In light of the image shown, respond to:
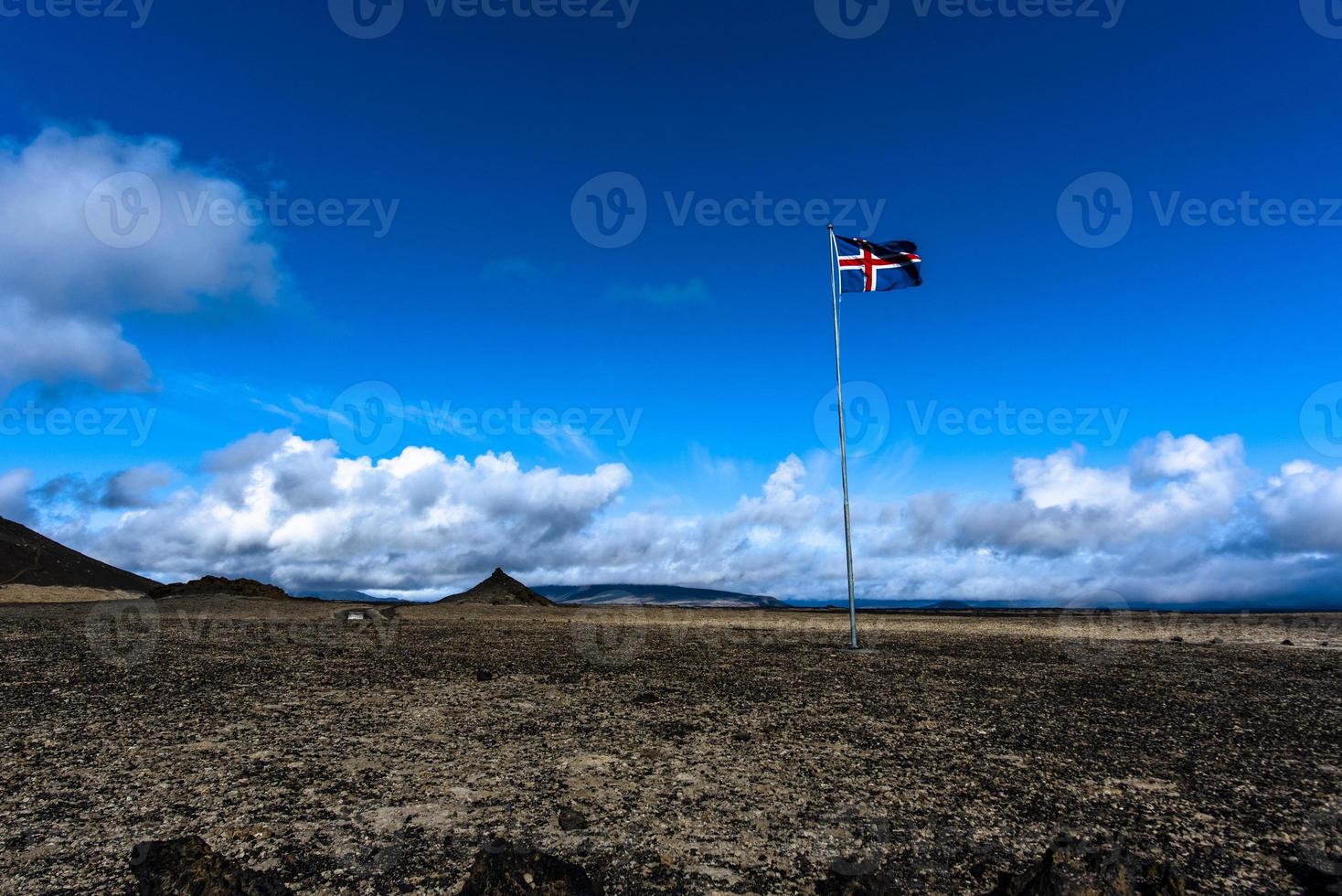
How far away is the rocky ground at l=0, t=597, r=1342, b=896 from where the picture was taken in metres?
5.67

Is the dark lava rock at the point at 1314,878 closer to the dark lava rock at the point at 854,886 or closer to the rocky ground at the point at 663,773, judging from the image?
the rocky ground at the point at 663,773

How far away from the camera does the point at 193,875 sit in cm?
507

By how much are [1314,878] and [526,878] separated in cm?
611

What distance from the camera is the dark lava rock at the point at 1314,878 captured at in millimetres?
5320

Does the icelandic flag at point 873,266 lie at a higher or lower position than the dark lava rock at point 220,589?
higher

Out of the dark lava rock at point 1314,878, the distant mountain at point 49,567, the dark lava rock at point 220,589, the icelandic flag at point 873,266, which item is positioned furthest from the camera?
the distant mountain at point 49,567

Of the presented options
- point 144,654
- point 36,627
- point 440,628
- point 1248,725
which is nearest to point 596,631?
point 440,628

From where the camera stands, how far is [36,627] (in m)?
24.5

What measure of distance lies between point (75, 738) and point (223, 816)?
4369mm

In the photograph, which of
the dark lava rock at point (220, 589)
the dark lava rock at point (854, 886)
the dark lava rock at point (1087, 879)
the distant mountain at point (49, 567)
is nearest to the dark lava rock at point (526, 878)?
the dark lava rock at point (854, 886)

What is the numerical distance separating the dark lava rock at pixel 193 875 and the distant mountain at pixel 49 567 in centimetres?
6249

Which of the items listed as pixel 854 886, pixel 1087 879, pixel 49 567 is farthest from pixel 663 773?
pixel 49 567

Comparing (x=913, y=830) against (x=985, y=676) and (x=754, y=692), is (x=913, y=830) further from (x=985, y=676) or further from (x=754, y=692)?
(x=985, y=676)

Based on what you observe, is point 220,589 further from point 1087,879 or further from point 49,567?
point 1087,879
